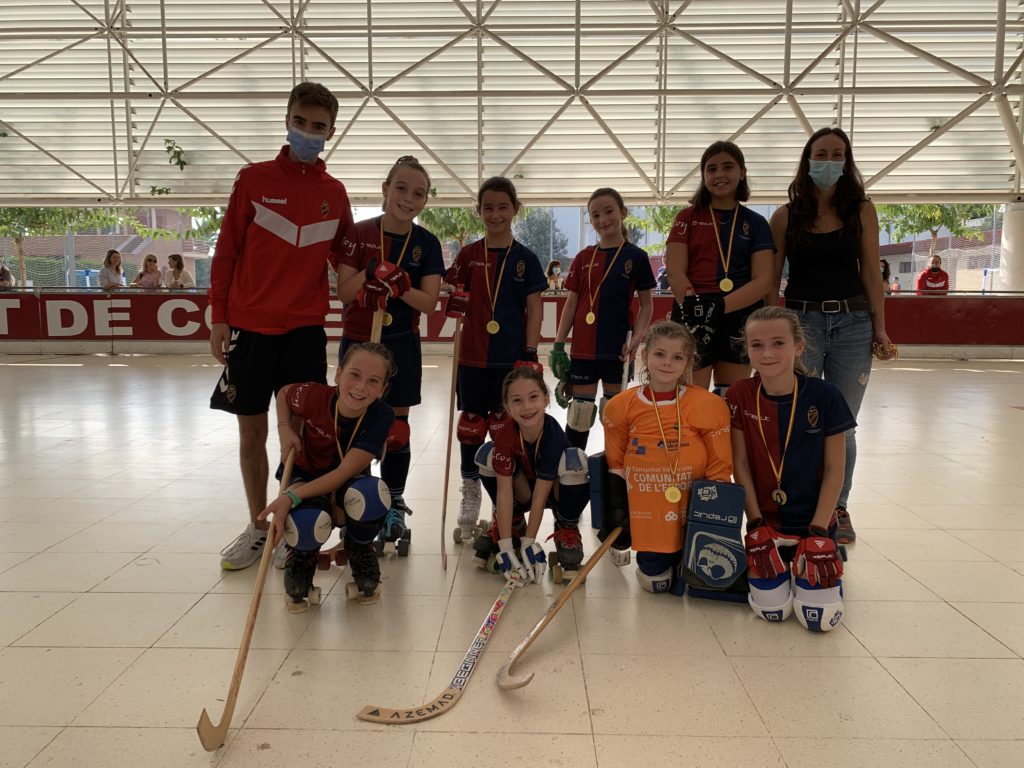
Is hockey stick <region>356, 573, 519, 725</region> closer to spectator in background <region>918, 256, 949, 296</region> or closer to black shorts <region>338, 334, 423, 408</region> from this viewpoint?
black shorts <region>338, 334, 423, 408</region>

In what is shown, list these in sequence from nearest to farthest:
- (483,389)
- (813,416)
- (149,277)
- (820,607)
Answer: (820,607)
(813,416)
(483,389)
(149,277)

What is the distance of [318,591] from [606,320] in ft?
5.64

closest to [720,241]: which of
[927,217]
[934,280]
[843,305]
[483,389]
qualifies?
[843,305]

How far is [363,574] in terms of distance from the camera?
2666 millimetres

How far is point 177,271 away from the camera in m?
12.5

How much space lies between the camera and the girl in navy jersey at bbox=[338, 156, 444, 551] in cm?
308

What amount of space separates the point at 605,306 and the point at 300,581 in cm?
179

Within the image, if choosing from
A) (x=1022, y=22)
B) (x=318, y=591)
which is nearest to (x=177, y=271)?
(x=318, y=591)

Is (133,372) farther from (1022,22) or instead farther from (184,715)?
(1022,22)

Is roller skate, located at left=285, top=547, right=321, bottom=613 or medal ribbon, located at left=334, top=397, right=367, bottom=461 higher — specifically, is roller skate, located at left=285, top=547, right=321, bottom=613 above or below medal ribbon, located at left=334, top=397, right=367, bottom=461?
below

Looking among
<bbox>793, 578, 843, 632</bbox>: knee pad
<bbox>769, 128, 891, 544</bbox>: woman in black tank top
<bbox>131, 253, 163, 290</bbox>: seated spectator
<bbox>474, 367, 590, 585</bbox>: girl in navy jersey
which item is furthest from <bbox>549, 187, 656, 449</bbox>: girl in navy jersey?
<bbox>131, 253, 163, 290</bbox>: seated spectator

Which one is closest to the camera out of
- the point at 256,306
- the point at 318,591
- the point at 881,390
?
the point at 318,591

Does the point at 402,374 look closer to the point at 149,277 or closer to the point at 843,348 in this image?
the point at 843,348

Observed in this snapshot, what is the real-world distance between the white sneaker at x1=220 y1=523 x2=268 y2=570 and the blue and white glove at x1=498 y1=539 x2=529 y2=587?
3.09ft
